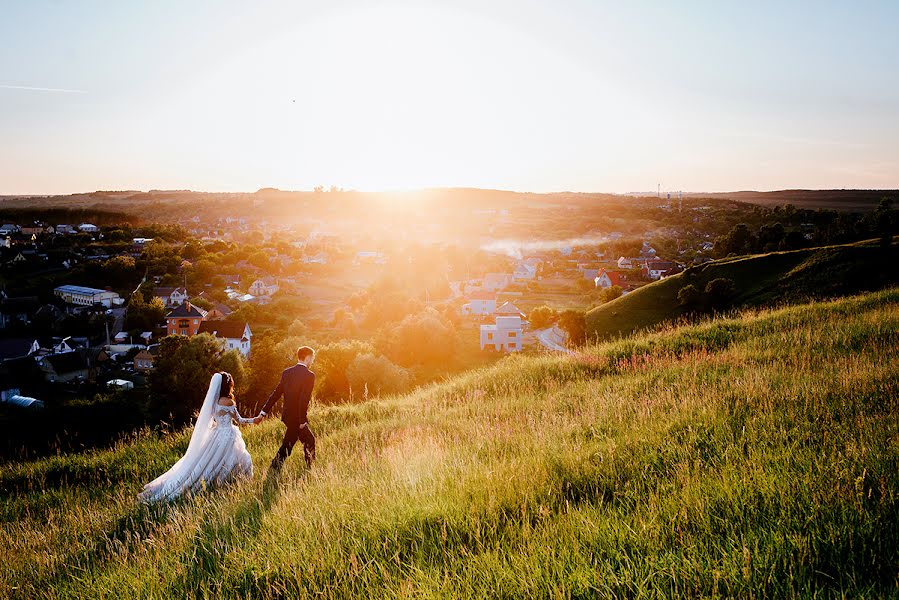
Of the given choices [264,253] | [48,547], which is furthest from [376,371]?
[264,253]

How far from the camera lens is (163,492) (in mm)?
6934

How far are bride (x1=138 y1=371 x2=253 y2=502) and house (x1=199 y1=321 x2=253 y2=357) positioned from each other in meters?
44.8

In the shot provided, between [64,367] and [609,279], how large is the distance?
76.4 m

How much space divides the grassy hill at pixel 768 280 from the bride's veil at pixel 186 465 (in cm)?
2911

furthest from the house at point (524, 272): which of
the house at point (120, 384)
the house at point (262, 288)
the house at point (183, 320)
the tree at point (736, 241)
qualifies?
the house at point (120, 384)

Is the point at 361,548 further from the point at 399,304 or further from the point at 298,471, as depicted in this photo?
the point at 399,304

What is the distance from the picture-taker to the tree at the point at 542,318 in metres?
58.4

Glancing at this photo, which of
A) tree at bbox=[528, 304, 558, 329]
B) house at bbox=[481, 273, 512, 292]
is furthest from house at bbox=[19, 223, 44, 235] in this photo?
tree at bbox=[528, 304, 558, 329]

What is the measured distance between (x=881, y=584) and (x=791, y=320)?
12.2 metres

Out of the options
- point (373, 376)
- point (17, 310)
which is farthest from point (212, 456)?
point (17, 310)

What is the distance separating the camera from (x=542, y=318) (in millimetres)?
58750

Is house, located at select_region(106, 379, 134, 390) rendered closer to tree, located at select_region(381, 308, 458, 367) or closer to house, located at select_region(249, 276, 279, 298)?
tree, located at select_region(381, 308, 458, 367)

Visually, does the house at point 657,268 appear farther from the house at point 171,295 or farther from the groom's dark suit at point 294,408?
the groom's dark suit at point 294,408

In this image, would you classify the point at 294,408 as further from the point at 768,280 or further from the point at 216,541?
the point at 768,280
